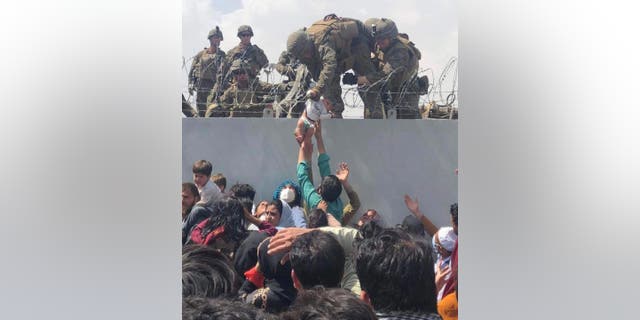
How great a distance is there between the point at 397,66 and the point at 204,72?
141 cm

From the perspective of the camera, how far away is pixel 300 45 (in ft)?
18.7

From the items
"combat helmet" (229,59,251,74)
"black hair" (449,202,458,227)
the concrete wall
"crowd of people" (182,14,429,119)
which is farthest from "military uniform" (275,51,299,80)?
"black hair" (449,202,458,227)

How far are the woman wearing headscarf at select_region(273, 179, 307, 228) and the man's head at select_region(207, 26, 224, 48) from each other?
1.13 metres

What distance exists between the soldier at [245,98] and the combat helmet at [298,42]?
27 centimetres

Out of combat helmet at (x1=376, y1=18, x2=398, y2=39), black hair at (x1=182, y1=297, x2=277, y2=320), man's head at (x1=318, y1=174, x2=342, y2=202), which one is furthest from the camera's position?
man's head at (x1=318, y1=174, x2=342, y2=202)

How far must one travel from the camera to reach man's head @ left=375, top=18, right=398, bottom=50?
18.4 feet

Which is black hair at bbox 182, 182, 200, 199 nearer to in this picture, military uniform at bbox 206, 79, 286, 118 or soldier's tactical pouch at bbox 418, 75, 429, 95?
military uniform at bbox 206, 79, 286, 118

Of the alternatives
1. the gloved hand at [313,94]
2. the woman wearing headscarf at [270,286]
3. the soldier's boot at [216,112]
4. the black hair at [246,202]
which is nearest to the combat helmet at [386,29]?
the gloved hand at [313,94]

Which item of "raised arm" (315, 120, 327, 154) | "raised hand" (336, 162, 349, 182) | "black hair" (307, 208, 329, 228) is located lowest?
"black hair" (307, 208, 329, 228)
